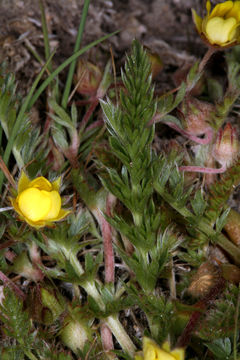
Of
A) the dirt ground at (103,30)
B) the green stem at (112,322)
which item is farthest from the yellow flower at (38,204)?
the dirt ground at (103,30)

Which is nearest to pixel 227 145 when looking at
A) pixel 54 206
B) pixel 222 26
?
pixel 222 26

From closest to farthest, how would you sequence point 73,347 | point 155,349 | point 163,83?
point 155,349 < point 73,347 < point 163,83

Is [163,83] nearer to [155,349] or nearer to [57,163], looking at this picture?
[57,163]

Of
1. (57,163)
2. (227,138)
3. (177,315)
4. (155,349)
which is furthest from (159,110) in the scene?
(155,349)

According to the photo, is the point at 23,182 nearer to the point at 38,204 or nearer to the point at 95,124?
the point at 38,204

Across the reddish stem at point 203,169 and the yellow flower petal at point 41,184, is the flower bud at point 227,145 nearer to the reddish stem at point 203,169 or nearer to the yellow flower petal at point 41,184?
the reddish stem at point 203,169

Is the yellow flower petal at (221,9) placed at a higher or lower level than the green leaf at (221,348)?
higher

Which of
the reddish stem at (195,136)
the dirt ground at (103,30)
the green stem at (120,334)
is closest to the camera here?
the green stem at (120,334)
